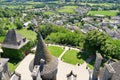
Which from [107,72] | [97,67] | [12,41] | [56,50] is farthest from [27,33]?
[107,72]

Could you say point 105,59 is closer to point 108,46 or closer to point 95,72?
point 108,46

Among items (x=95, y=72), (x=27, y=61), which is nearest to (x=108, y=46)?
(x=27, y=61)

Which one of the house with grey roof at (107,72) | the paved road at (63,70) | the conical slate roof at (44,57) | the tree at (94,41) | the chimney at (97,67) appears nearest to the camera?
the house with grey roof at (107,72)

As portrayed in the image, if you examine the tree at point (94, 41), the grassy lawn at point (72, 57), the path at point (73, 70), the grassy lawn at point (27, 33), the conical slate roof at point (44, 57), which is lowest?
the grassy lawn at point (27, 33)

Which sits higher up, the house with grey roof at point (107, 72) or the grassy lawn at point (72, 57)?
the house with grey roof at point (107, 72)

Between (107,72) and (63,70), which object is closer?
(107,72)

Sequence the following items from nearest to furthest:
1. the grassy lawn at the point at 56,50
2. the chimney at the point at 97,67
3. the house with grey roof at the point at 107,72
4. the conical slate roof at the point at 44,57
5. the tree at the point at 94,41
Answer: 1. the house with grey roof at the point at 107,72
2. the chimney at the point at 97,67
3. the conical slate roof at the point at 44,57
4. the tree at the point at 94,41
5. the grassy lawn at the point at 56,50

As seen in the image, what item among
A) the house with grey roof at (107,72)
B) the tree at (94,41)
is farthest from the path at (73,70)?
the house with grey roof at (107,72)

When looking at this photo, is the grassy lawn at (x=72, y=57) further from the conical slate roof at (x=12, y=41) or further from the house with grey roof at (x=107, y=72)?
the house with grey roof at (x=107, y=72)

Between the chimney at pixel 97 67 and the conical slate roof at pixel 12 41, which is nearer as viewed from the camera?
the chimney at pixel 97 67

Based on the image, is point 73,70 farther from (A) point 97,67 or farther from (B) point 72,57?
(A) point 97,67
